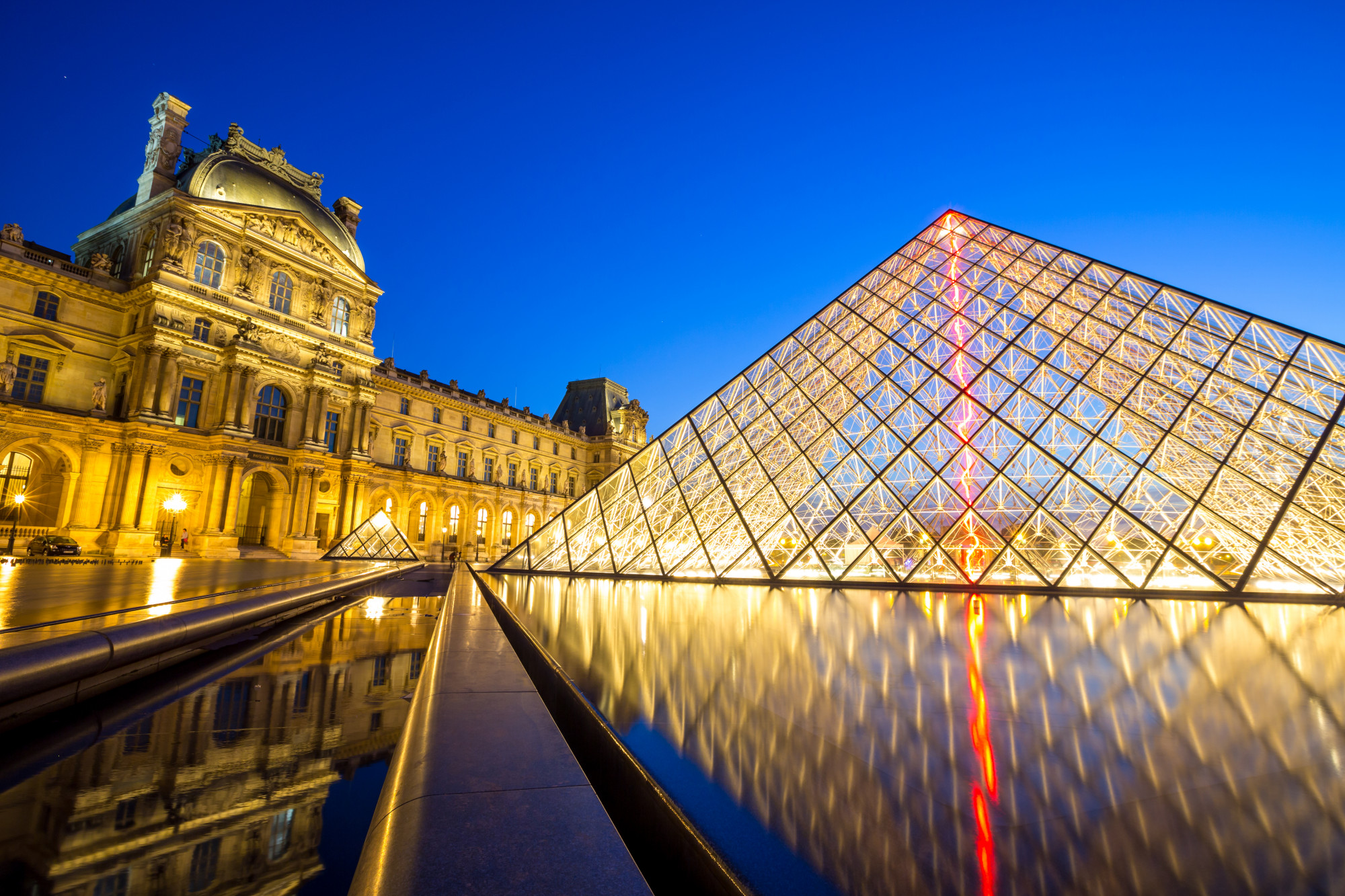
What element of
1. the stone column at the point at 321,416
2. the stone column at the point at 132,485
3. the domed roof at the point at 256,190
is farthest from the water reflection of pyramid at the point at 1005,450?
the domed roof at the point at 256,190

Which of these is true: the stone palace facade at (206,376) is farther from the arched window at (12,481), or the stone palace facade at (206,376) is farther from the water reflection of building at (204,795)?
the water reflection of building at (204,795)

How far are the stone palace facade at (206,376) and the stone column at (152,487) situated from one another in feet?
0.18

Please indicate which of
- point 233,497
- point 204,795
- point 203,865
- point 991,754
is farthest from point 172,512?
point 991,754

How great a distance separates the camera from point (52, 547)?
18.2 metres

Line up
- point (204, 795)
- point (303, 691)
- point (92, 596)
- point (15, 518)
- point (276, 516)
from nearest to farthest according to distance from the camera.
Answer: point (204, 795) → point (303, 691) → point (92, 596) → point (15, 518) → point (276, 516)

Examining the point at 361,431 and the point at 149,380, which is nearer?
the point at 149,380

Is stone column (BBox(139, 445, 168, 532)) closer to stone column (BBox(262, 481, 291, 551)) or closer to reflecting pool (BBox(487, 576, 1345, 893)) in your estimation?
stone column (BBox(262, 481, 291, 551))

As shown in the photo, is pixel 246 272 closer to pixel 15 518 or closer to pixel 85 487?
pixel 85 487

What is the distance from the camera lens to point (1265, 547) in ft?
30.6

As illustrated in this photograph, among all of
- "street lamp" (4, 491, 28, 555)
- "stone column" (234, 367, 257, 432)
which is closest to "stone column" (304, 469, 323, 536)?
"stone column" (234, 367, 257, 432)

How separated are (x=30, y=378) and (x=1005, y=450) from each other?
32.0 metres

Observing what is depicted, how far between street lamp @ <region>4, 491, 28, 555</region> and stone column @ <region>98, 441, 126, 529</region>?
2.08 m

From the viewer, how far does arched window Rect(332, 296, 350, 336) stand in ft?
96.2

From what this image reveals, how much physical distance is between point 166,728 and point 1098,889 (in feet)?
9.48
